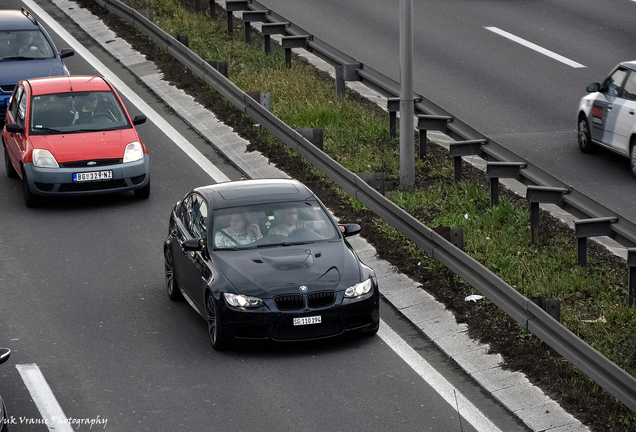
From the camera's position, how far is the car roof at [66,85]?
51.4 feet

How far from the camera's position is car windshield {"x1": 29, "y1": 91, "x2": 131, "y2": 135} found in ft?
49.7

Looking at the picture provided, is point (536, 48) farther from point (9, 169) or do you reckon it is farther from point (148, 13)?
point (9, 169)

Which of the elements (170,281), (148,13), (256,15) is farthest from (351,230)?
(148,13)

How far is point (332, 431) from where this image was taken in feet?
27.1

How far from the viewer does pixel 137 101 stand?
19.2 metres

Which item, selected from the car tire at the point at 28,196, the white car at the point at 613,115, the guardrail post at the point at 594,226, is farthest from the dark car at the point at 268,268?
the white car at the point at 613,115

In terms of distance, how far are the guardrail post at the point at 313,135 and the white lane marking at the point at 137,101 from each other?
4.33 ft

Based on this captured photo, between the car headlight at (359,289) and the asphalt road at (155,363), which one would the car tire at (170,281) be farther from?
the car headlight at (359,289)

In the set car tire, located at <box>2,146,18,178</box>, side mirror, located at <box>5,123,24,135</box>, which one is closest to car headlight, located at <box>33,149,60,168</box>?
side mirror, located at <box>5,123,24,135</box>

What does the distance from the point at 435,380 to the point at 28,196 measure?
7.52 meters

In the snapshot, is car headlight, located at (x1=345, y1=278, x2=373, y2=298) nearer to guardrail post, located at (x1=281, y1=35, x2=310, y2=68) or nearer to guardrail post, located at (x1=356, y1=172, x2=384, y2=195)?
guardrail post, located at (x1=356, y1=172, x2=384, y2=195)

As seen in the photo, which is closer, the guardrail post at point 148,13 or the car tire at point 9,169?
the car tire at point 9,169

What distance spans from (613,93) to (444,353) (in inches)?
306

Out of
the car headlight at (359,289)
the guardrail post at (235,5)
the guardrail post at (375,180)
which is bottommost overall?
the guardrail post at (375,180)
